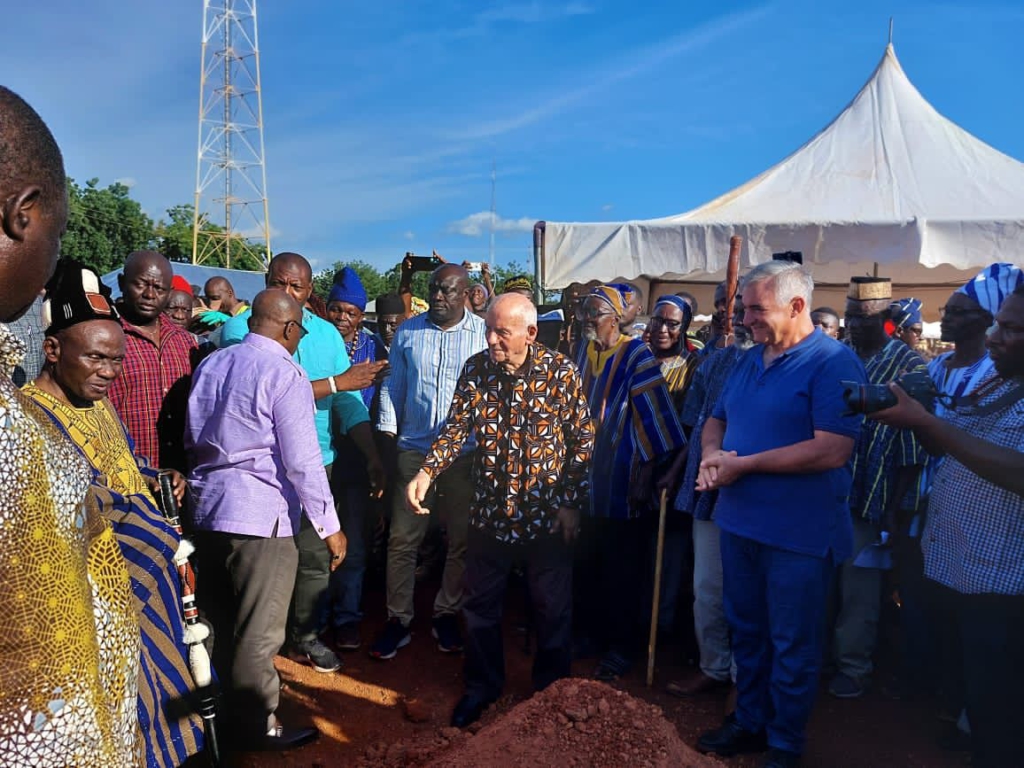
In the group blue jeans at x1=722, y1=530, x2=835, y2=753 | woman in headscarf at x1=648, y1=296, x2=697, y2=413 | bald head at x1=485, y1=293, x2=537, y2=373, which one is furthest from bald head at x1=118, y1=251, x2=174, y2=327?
blue jeans at x1=722, y1=530, x2=835, y2=753

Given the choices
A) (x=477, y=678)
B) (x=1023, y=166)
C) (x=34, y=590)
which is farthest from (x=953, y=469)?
(x=1023, y=166)

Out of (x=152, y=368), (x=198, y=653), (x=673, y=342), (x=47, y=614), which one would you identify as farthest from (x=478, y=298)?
(x=47, y=614)

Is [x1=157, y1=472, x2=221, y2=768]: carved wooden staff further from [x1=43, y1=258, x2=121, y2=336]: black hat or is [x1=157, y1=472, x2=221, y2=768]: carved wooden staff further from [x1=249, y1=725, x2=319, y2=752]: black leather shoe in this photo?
[x1=43, y1=258, x2=121, y2=336]: black hat

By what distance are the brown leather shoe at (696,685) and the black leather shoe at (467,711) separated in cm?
113

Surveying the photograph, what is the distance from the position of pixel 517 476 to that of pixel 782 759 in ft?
5.68

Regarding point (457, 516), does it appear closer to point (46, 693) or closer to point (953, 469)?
point (953, 469)

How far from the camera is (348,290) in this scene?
5.65 m

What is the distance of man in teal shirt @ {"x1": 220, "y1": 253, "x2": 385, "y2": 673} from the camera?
4.26 meters

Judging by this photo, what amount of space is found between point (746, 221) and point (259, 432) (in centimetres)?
520

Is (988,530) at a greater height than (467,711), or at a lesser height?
greater

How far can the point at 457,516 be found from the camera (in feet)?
15.5

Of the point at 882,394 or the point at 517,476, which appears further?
the point at 517,476

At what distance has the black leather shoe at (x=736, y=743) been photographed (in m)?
3.54

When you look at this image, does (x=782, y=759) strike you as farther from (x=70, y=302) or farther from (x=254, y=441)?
(x=70, y=302)
